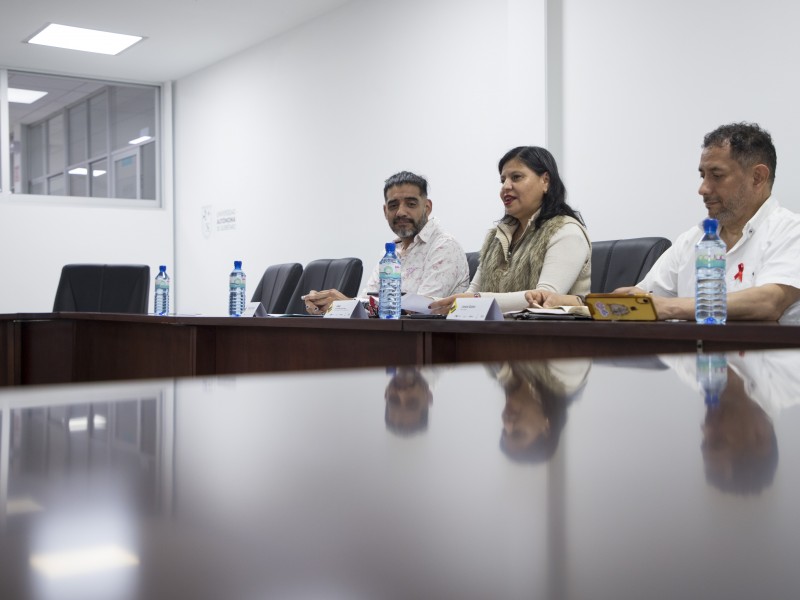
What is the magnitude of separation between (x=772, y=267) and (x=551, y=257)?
2.77 ft

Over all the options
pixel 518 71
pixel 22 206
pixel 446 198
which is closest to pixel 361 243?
pixel 446 198

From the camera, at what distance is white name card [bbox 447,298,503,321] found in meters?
2.11

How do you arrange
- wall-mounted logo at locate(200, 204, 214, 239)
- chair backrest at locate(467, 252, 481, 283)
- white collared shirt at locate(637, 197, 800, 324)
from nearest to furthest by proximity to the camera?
white collared shirt at locate(637, 197, 800, 324), chair backrest at locate(467, 252, 481, 283), wall-mounted logo at locate(200, 204, 214, 239)

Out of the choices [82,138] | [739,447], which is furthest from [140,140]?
[739,447]

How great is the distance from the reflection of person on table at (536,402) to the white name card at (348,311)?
1997 mm

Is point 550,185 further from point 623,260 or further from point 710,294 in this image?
point 710,294

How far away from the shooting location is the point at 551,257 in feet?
10.3

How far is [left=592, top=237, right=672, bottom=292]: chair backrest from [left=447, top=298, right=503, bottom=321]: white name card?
4.30 ft

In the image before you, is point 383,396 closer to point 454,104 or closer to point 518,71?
point 518,71

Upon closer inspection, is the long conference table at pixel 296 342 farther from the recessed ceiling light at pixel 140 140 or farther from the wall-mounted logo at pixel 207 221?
the recessed ceiling light at pixel 140 140

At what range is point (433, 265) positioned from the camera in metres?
3.89

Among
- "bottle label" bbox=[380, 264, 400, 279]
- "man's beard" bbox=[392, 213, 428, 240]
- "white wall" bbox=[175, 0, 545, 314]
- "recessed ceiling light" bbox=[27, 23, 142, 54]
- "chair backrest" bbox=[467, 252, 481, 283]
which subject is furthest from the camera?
"recessed ceiling light" bbox=[27, 23, 142, 54]

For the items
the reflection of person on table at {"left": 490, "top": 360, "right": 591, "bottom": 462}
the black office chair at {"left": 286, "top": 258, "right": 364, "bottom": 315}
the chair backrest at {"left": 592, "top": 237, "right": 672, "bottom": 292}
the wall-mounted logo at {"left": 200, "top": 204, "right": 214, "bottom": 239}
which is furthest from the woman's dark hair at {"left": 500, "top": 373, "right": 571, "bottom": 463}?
the wall-mounted logo at {"left": 200, "top": 204, "right": 214, "bottom": 239}

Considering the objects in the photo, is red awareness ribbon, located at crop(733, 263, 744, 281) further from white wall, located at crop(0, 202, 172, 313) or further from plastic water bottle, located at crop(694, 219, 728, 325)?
white wall, located at crop(0, 202, 172, 313)
